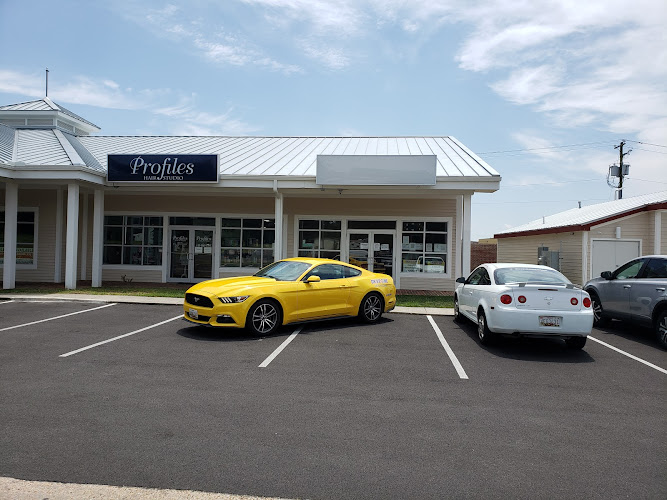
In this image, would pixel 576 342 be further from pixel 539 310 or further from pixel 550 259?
pixel 550 259

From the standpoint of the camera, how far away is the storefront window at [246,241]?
1783 centimetres

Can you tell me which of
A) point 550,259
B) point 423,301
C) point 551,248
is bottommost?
point 423,301

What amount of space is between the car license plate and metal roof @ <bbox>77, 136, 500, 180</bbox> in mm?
7093

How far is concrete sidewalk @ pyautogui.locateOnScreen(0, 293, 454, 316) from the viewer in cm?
1200

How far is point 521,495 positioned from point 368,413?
1.85 meters

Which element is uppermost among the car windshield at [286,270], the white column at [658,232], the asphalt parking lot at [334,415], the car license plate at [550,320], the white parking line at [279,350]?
the white column at [658,232]

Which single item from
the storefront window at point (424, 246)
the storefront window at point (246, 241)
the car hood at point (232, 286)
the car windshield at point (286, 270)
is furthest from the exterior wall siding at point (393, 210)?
the car hood at point (232, 286)

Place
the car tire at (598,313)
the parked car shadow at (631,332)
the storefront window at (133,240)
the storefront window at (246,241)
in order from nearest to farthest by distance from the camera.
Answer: the parked car shadow at (631,332), the car tire at (598,313), the storefront window at (246,241), the storefront window at (133,240)

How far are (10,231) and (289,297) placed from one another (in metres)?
10.8

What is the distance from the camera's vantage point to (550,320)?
24.7 feet

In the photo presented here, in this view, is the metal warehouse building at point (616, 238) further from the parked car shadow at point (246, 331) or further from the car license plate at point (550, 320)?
the car license plate at point (550, 320)

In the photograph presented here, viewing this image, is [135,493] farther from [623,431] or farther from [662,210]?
[662,210]

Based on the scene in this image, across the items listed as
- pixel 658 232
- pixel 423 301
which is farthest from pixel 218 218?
pixel 658 232

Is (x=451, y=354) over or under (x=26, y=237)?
under
